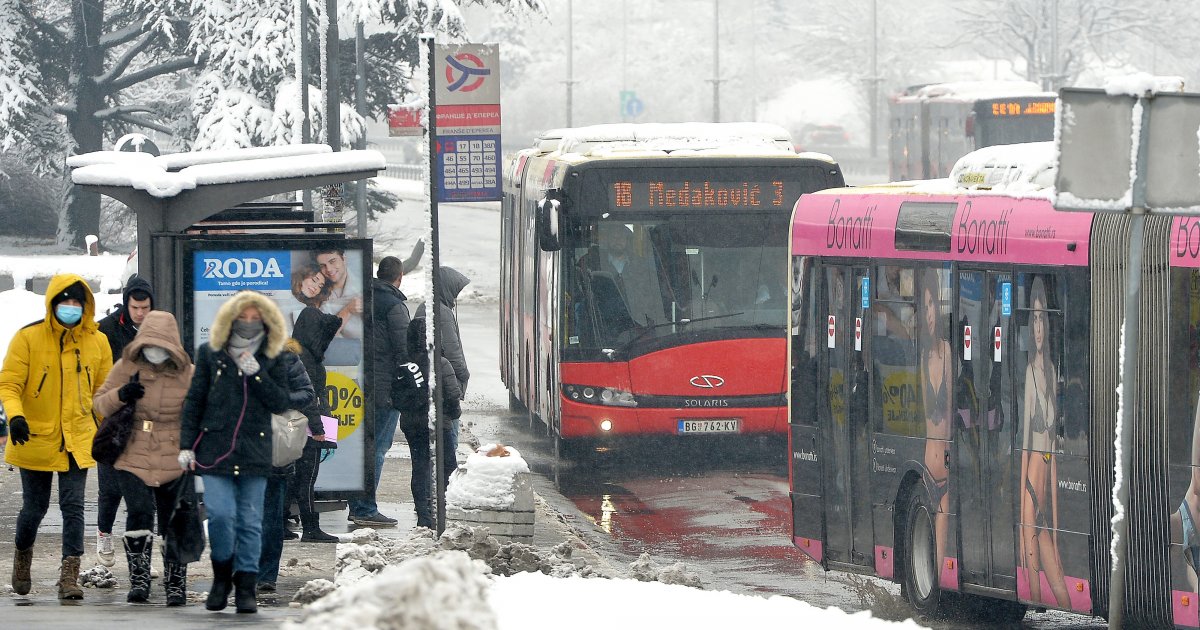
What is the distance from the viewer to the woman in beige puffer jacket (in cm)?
895

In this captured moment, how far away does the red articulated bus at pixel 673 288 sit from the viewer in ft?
54.5

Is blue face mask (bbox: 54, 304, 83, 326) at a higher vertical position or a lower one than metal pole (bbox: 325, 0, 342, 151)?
lower

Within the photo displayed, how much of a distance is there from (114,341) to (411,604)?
5675mm

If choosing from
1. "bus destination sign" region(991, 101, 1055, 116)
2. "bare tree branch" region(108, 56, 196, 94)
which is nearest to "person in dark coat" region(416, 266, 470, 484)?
"bus destination sign" region(991, 101, 1055, 116)

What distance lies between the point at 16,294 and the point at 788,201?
15.4 meters

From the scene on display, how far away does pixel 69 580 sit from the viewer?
31.0ft

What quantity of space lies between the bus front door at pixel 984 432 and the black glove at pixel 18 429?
4587 mm

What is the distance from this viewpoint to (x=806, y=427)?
38.9 ft

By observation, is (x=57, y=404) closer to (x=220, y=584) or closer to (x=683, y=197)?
(x=220, y=584)

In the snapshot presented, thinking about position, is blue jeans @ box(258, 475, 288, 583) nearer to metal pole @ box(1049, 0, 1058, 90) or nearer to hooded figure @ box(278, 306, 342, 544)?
hooded figure @ box(278, 306, 342, 544)

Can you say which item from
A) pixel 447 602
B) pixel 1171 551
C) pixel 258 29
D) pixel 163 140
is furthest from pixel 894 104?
pixel 447 602

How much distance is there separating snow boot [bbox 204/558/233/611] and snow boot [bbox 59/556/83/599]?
0.88 m

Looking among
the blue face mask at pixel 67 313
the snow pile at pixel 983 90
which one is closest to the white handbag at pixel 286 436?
the blue face mask at pixel 67 313

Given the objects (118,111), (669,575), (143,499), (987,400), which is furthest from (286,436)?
(118,111)
